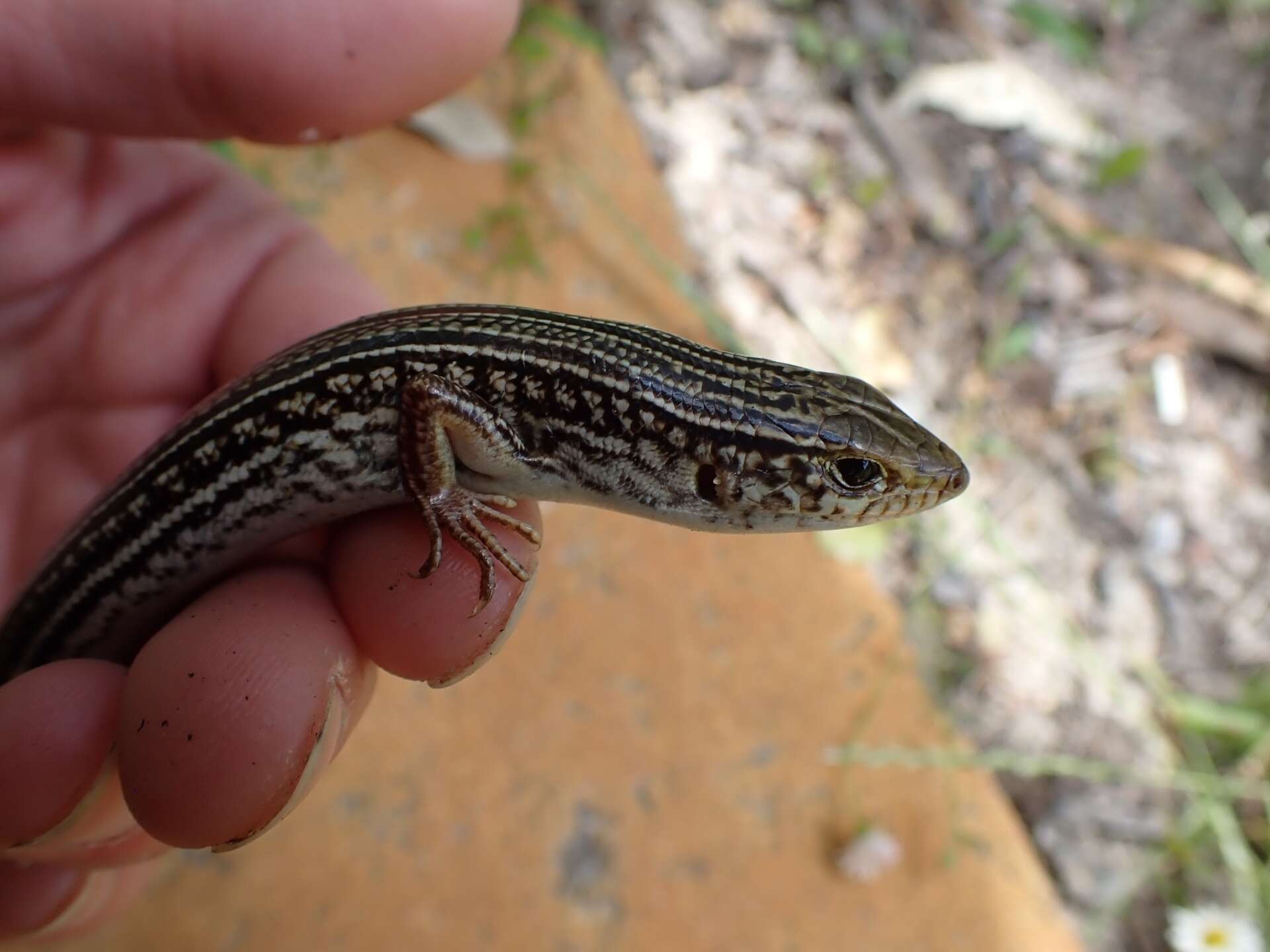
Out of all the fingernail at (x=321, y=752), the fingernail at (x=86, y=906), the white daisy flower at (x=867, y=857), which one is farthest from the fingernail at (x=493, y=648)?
the white daisy flower at (x=867, y=857)

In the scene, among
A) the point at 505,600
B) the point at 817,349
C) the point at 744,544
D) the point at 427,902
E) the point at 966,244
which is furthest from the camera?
the point at 966,244

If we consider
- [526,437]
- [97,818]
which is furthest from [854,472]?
[97,818]

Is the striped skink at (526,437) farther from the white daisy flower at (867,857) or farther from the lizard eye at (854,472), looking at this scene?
the white daisy flower at (867,857)

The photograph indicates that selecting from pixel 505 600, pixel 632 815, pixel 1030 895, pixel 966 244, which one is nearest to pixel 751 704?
pixel 632 815

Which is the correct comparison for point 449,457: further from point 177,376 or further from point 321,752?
point 177,376

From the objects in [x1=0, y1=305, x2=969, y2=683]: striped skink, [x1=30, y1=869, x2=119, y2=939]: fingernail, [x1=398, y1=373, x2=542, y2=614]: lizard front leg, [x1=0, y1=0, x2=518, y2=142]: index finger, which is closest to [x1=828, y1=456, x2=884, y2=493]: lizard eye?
[x1=0, y1=305, x2=969, y2=683]: striped skink

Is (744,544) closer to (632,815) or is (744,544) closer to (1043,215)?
(632,815)
